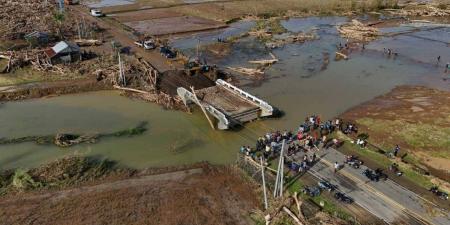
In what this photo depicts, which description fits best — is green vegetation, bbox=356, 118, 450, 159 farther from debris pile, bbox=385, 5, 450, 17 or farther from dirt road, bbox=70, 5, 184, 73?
debris pile, bbox=385, 5, 450, 17

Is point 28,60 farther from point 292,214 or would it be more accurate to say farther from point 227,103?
point 292,214

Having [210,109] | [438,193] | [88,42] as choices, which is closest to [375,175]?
[438,193]

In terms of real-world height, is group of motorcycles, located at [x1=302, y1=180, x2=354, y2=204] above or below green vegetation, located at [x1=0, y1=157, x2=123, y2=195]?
above

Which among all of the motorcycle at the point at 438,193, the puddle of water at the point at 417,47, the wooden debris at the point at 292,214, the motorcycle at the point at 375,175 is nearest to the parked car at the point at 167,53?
the motorcycle at the point at 375,175

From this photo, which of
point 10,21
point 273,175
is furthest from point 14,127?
point 10,21

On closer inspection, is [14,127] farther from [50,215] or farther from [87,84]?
[50,215]

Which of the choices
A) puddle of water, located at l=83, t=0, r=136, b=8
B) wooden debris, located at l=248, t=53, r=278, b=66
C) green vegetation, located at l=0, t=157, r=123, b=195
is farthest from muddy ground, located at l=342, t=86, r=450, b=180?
puddle of water, located at l=83, t=0, r=136, b=8
